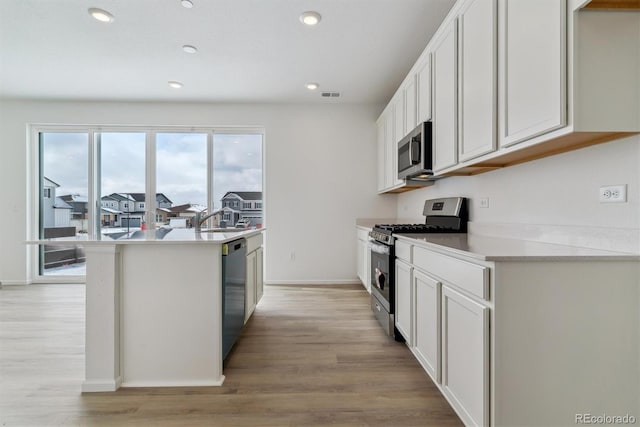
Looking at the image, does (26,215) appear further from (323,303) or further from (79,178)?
(323,303)


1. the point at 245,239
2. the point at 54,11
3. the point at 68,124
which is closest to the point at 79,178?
the point at 68,124

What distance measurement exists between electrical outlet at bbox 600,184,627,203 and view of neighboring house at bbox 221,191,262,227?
3.91 meters

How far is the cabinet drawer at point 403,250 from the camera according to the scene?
79.1 inches

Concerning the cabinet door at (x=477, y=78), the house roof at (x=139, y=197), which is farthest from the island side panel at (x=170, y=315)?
the house roof at (x=139, y=197)

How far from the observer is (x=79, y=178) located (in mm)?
4434

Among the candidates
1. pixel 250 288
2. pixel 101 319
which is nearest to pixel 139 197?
pixel 250 288

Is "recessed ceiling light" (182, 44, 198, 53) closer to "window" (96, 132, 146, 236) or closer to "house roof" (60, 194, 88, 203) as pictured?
"window" (96, 132, 146, 236)

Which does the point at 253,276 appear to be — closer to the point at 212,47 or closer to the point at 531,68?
the point at 212,47

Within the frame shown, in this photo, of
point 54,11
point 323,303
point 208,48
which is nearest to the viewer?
point 54,11

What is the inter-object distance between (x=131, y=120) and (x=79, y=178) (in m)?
1.32

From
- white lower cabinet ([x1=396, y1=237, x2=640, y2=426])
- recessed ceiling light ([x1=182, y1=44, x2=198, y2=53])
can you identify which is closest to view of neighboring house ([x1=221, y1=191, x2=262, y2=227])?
recessed ceiling light ([x1=182, y1=44, x2=198, y2=53])

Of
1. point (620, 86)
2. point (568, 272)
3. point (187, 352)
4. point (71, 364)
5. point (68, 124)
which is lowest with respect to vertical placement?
point (71, 364)

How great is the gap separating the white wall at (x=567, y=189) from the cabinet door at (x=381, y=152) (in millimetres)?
1745

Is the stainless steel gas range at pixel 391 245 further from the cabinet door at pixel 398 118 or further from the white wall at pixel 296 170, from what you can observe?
the white wall at pixel 296 170
